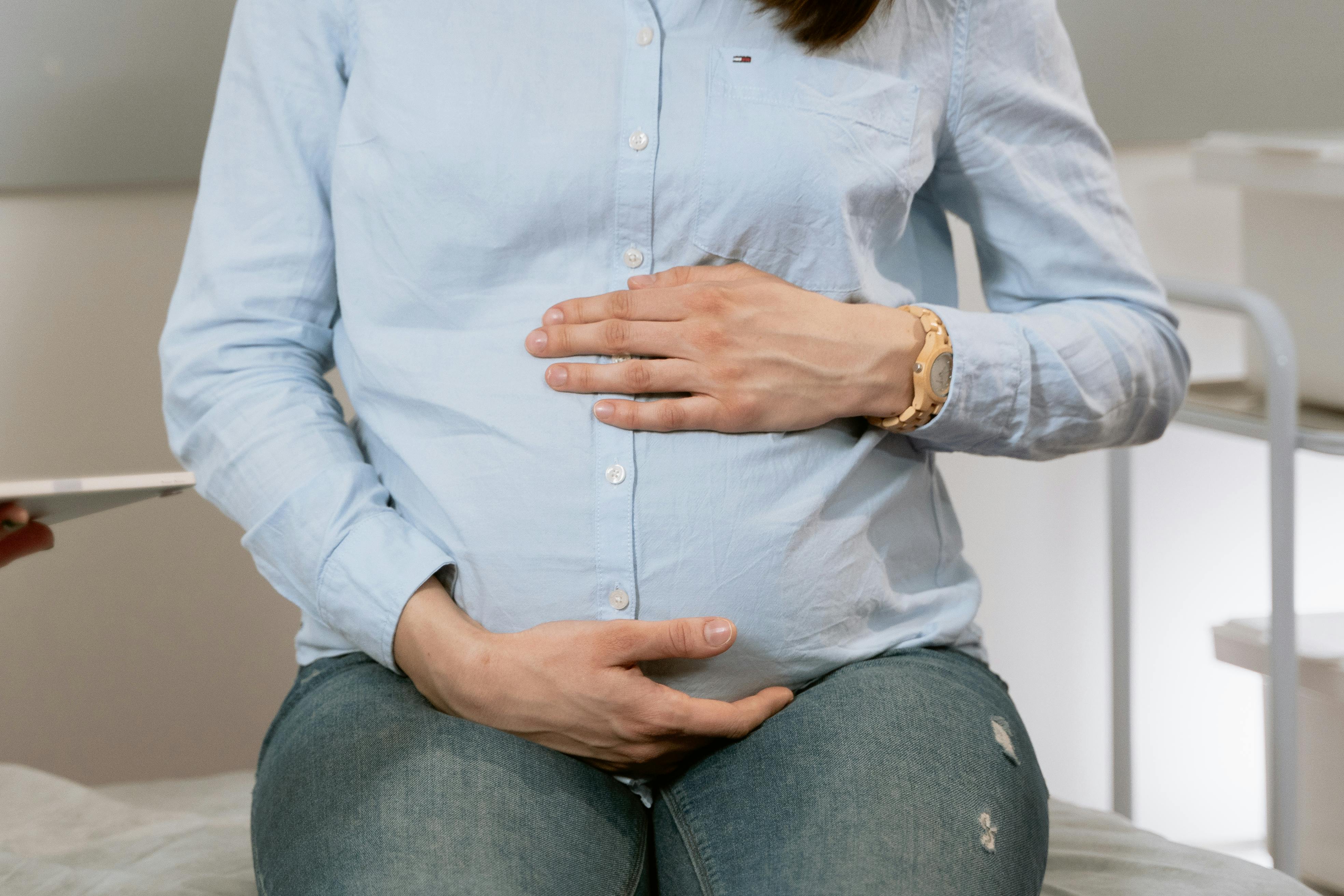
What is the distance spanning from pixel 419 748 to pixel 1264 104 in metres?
1.42

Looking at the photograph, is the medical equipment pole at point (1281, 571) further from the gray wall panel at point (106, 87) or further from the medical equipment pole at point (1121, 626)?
the gray wall panel at point (106, 87)

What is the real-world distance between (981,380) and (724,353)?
0.18 metres

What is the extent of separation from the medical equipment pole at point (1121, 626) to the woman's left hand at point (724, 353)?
859mm

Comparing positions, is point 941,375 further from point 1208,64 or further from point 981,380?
point 1208,64

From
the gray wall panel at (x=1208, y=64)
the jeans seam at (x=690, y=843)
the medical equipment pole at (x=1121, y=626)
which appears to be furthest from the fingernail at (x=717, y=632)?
the gray wall panel at (x=1208, y=64)

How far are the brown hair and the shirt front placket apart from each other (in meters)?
0.08

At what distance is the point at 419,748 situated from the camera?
0.68m

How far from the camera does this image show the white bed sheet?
0.88 m

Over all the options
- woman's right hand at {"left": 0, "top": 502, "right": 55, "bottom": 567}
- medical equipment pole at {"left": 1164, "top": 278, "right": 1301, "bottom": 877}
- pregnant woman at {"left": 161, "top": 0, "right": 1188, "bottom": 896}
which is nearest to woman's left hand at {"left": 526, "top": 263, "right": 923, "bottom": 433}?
pregnant woman at {"left": 161, "top": 0, "right": 1188, "bottom": 896}

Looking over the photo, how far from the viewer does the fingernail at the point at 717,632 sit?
69cm

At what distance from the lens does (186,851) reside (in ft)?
3.14

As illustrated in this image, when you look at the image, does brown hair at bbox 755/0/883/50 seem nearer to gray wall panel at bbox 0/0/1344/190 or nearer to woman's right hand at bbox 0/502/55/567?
woman's right hand at bbox 0/502/55/567

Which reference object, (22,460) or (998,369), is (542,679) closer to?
(998,369)

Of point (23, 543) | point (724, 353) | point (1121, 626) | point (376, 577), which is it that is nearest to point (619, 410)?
point (724, 353)
